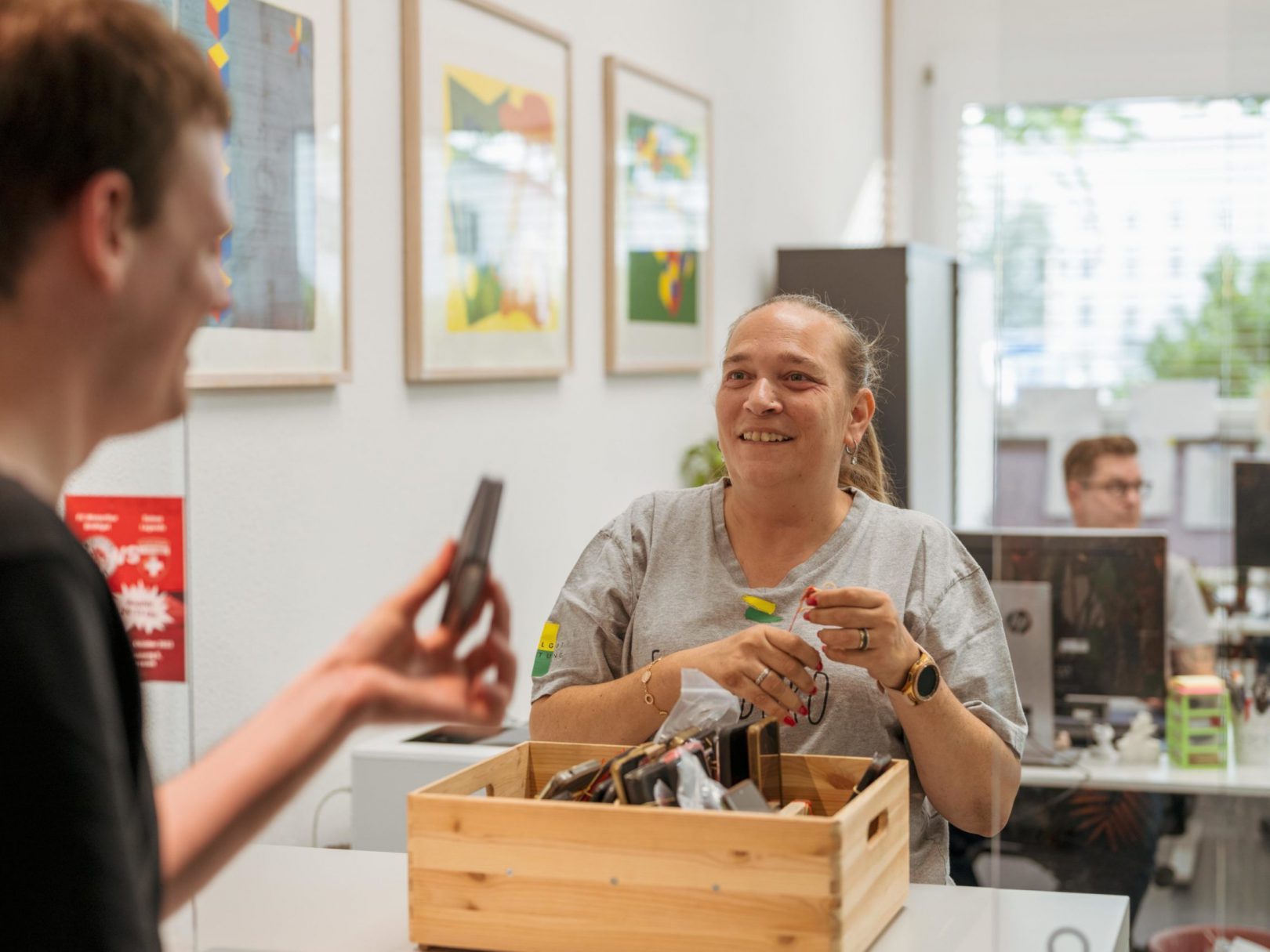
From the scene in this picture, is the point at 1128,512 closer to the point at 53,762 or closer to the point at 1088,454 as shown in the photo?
the point at 1088,454

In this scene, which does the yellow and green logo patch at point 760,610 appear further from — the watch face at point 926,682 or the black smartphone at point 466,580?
the black smartphone at point 466,580

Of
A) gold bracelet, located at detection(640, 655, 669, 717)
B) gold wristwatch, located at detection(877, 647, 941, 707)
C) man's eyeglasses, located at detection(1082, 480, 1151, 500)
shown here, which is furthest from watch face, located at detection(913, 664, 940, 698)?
man's eyeglasses, located at detection(1082, 480, 1151, 500)

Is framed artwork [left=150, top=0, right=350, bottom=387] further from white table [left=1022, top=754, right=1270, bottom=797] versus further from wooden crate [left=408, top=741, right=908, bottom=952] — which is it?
white table [left=1022, top=754, right=1270, bottom=797]

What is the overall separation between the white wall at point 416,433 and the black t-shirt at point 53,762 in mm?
348

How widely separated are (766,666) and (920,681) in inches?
6.0

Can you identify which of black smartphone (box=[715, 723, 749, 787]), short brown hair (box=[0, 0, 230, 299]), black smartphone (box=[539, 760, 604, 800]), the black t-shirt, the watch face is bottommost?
black smartphone (box=[539, 760, 604, 800])

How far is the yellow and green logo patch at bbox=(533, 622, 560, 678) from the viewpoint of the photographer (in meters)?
1.38

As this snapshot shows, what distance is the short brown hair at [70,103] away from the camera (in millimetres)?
550

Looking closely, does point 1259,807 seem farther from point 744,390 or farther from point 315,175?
point 315,175

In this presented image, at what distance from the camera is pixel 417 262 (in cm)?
202

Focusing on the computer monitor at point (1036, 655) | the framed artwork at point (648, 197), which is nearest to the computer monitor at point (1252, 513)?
the computer monitor at point (1036, 655)

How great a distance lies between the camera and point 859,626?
124 centimetres

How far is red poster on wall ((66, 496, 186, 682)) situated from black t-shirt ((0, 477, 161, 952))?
2.88 ft

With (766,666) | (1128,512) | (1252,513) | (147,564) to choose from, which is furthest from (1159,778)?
(147,564)
